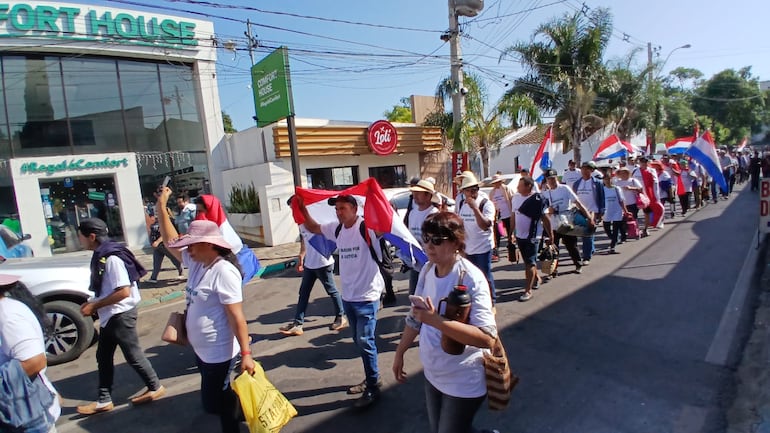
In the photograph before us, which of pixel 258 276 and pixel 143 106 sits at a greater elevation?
pixel 143 106

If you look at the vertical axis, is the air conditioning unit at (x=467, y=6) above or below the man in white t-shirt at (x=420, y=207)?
above

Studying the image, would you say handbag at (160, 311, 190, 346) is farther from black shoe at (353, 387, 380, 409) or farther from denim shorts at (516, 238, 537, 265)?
denim shorts at (516, 238, 537, 265)

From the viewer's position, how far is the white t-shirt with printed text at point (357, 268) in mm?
3590

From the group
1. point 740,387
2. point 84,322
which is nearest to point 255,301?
point 84,322

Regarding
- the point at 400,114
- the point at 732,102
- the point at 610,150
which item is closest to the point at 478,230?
the point at 610,150

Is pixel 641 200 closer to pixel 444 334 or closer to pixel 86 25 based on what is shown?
pixel 444 334

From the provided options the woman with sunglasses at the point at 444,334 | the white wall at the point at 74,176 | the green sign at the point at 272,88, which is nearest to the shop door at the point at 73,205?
the white wall at the point at 74,176

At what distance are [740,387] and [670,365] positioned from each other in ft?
1.63

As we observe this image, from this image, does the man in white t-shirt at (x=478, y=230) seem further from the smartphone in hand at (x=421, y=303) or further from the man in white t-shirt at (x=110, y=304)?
the man in white t-shirt at (x=110, y=304)

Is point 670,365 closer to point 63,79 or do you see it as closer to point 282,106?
point 282,106

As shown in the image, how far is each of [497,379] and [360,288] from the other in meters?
1.70

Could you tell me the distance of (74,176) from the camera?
12.7 meters

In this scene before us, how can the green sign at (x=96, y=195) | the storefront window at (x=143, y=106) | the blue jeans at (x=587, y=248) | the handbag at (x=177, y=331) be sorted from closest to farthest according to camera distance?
the handbag at (x=177, y=331) → the blue jeans at (x=587, y=248) → the green sign at (x=96, y=195) → the storefront window at (x=143, y=106)

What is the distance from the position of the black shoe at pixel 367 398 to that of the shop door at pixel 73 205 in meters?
12.3
